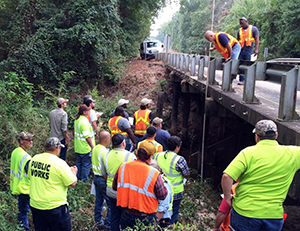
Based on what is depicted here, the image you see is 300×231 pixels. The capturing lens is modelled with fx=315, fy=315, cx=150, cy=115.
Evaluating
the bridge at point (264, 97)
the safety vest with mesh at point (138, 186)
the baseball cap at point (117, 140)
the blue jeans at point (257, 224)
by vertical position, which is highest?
the bridge at point (264, 97)

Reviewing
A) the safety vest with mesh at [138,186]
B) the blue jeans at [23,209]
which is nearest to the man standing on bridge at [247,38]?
the safety vest with mesh at [138,186]

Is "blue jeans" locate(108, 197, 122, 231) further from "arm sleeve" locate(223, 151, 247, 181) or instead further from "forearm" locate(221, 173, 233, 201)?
"arm sleeve" locate(223, 151, 247, 181)

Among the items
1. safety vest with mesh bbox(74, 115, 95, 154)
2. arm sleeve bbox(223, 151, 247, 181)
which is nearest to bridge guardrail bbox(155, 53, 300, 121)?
arm sleeve bbox(223, 151, 247, 181)

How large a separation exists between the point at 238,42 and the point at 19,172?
528cm

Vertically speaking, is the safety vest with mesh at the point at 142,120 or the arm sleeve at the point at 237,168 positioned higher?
the arm sleeve at the point at 237,168

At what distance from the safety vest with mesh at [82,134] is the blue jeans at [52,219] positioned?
249cm

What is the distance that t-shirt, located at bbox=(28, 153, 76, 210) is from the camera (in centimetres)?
371

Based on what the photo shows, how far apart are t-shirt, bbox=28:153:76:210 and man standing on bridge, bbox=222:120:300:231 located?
188 cm

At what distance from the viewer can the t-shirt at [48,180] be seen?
3.71 m

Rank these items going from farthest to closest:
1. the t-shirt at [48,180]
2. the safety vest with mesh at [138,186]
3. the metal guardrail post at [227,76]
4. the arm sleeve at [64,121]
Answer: the arm sleeve at [64,121] < the metal guardrail post at [227,76] < the t-shirt at [48,180] < the safety vest with mesh at [138,186]

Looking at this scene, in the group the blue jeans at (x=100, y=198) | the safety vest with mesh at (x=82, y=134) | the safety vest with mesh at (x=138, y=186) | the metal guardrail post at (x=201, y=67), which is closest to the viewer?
the safety vest with mesh at (x=138, y=186)

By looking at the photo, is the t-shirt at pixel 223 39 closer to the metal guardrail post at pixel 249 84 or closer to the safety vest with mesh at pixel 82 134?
the metal guardrail post at pixel 249 84

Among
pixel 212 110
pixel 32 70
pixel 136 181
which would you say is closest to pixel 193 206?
pixel 212 110

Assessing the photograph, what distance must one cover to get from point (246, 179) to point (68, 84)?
12.1 metres
